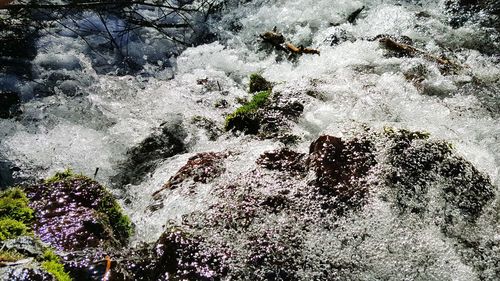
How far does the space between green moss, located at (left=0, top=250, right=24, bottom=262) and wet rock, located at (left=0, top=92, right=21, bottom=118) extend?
3755mm

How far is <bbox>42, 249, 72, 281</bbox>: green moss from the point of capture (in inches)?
89.6

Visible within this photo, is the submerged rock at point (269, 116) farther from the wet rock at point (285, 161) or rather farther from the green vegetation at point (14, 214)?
the green vegetation at point (14, 214)

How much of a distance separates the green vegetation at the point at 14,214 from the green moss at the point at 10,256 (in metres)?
0.36

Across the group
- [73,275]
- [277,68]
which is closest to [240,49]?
[277,68]

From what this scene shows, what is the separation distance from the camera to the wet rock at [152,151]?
4.67 meters

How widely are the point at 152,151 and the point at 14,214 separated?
2132 millimetres

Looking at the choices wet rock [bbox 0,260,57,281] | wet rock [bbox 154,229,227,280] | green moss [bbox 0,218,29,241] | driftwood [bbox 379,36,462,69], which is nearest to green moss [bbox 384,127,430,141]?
wet rock [bbox 154,229,227,280]

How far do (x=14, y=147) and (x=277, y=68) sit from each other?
3.66m

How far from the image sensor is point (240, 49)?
716 centimetres

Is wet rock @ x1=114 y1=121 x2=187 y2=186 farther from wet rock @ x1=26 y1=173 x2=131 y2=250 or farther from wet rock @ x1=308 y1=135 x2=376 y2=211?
wet rock @ x1=308 y1=135 x2=376 y2=211

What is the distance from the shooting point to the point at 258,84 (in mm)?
5801

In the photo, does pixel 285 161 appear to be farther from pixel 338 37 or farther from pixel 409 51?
pixel 338 37

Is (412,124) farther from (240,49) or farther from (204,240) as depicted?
(240,49)

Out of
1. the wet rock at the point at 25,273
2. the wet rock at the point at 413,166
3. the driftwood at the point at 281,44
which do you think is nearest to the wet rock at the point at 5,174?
the wet rock at the point at 25,273
